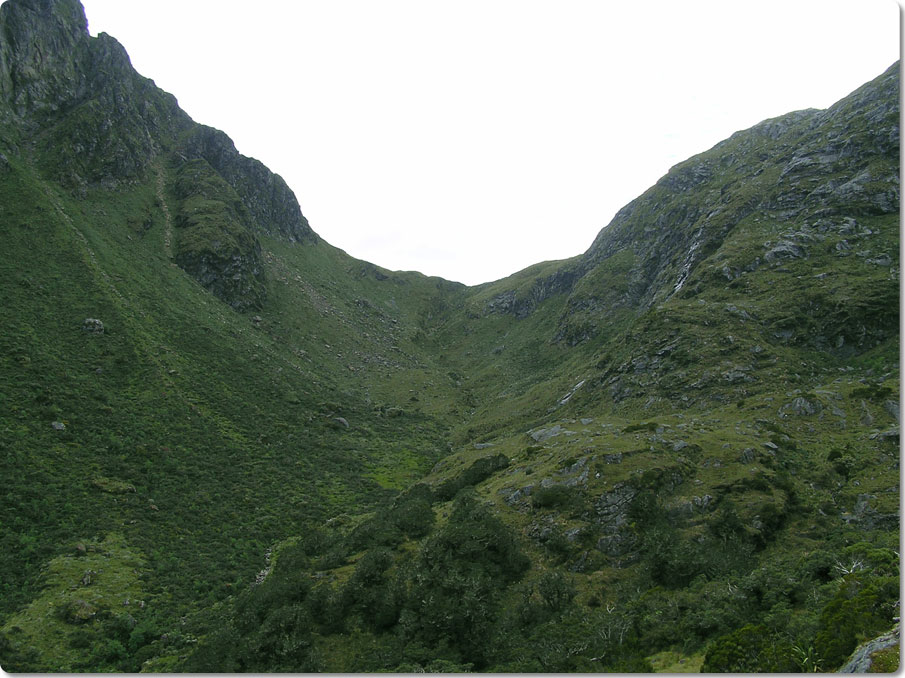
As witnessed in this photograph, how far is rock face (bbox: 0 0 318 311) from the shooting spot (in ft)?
281

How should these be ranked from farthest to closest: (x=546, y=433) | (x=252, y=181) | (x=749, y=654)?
(x=252, y=181) < (x=546, y=433) < (x=749, y=654)

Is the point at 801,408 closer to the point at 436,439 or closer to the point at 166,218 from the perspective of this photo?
the point at 436,439

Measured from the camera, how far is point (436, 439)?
7212 centimetres

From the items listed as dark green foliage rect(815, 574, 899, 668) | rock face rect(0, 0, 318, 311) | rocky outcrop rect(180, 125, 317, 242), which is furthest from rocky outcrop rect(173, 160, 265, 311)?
dark green foliage rect(815, 574, 899, 668)

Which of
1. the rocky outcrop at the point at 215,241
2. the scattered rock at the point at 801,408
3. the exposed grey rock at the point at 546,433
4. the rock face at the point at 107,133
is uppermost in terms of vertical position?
the rock face at the point at 107,133

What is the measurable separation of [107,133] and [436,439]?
336 feet

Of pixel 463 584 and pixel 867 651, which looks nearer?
pixel 867 651

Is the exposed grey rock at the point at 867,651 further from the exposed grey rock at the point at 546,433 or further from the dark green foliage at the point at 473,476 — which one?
the exposed grey rock at the point at 546,433

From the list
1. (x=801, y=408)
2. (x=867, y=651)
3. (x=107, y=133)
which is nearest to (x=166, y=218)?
(x=107, y=133)

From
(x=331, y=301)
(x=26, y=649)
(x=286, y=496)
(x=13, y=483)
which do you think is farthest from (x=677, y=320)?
(x=331, y=301)

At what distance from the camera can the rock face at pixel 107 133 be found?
281 ft

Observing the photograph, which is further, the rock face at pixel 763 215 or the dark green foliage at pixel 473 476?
the rock face at pixel 763 215

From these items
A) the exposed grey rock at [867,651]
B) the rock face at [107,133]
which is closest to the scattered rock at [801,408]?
the exposed grey rock at [867,651]

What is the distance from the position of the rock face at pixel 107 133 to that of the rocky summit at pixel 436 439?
2.57 ft
